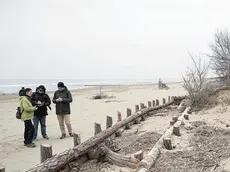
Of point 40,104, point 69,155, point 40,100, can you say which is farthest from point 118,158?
point 40,100

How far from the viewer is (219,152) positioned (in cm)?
611

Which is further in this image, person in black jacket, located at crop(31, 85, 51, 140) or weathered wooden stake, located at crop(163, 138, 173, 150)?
person in black jacket, located at crop(31, 85, 51, 140)

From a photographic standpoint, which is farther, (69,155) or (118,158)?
(118,158)

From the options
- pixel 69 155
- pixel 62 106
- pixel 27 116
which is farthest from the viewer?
pixel 62 106

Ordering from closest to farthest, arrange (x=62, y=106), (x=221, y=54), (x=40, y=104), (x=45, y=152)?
1. (x=45, y=152)
2. (x=40, y=104)
3. (x=62, y=106)
4. (x=221, y=54)

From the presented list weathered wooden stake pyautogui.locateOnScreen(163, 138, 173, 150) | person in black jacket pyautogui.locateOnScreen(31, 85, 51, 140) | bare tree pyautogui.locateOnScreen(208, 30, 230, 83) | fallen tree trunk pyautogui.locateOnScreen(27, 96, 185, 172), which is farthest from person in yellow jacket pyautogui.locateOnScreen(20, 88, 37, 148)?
bare tree pyautogui.locateOnScreen(208, 30, 230, 83)

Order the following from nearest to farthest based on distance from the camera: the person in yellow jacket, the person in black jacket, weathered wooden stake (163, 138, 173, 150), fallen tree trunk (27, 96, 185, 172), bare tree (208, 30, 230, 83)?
1. fallen tree trunk (27, 96, 185, 172)
2. weathered wooden stake (163, 138, 173, 150)
3. the person in yellow jacket
4. the person in black jacket
5. bare tree (208, 30, 230, 83)

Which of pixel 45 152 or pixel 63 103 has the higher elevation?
pixel 63 103

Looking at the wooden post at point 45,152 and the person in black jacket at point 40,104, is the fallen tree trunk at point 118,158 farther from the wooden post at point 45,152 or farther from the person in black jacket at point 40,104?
the person in black jacket at point 40,104

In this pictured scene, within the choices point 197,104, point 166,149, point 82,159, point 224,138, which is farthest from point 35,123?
point 197,104

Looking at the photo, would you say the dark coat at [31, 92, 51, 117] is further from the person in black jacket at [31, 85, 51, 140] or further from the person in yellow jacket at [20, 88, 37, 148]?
the person in yellow jacket at [20, 88, 37, 148]

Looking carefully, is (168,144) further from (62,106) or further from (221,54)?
(221,54)

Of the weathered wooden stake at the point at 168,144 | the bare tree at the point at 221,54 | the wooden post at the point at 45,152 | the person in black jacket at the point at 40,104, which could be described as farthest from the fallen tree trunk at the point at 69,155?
the bare tree at the point at 221,54

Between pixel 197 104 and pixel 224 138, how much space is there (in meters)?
7.10
